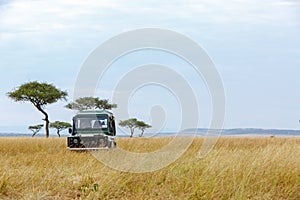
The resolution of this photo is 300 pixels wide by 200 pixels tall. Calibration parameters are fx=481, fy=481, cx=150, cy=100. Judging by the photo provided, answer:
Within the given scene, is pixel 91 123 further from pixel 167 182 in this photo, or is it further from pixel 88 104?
pixel 88 104

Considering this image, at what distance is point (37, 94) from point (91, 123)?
1063 inches

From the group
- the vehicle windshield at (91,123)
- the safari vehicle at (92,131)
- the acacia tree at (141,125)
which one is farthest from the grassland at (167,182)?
the acacia tree at (141,125)

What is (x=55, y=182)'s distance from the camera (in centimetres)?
985

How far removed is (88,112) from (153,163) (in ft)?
29.6

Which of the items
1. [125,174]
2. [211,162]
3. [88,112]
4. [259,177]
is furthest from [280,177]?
[88,112]

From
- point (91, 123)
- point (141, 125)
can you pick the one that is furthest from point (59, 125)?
point (91, 123)

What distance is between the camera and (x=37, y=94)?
4603cm

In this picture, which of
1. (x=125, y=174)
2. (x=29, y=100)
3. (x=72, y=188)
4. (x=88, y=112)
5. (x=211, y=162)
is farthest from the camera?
(x=29, y=100)

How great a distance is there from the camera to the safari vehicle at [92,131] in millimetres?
19422

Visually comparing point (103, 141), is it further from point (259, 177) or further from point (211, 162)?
point (259, 177)

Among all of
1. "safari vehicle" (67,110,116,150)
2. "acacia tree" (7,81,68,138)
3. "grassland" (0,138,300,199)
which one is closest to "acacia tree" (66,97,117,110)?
"acacia tree" (7,81,68,138)

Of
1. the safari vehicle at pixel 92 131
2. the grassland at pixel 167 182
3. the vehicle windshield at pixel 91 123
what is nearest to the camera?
the grassland at pixel 167 182

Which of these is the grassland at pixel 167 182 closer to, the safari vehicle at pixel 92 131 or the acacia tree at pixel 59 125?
the safari vehicle at pixel 92 131

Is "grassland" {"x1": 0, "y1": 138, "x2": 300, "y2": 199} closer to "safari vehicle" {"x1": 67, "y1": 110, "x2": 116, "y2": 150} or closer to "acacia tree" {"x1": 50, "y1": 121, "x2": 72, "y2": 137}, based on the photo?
"safari vehicle" {"x1": 67, "y1": 110, "x2": 116, "y2": 150}
